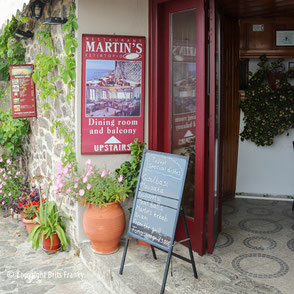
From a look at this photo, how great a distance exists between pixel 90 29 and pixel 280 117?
2927mm

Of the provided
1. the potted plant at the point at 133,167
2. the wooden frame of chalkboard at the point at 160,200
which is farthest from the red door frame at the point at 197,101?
the wooden frame of chalkboard at the point at 160,200

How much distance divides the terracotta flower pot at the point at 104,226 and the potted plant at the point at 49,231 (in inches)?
27.3

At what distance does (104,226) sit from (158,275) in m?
0.77

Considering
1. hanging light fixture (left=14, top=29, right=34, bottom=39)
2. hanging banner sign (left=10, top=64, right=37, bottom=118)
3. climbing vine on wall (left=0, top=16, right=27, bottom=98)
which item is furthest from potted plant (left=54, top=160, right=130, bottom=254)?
climbing vine on wall (left=0, top=16, right=27, bottom=98)

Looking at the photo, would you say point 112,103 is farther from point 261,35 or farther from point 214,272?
point 261,35

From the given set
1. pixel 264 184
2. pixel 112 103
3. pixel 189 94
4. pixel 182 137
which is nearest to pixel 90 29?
pixel 112 103

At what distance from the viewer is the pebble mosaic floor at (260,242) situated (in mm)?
3486

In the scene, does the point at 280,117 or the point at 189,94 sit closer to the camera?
the point at 189,94

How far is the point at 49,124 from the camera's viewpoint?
5.09 metres

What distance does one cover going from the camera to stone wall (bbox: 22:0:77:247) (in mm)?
4453

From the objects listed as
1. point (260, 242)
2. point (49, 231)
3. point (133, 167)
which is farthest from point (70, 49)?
point (260, 242)

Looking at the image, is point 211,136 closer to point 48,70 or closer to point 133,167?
point 133,167

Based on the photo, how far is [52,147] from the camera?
4980mm

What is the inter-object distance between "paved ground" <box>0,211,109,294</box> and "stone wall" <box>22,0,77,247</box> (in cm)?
32
